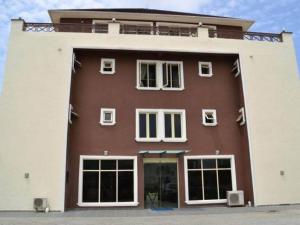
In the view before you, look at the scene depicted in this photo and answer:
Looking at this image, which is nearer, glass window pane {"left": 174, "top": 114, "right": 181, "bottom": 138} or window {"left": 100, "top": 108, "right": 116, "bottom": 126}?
window {"left": 100, "top": 108, "right": 116, "bottom": 126}

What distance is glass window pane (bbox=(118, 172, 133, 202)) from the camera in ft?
60.3

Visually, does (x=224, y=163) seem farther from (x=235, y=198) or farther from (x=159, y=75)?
(x=159, y=75)

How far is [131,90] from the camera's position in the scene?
19828 mm

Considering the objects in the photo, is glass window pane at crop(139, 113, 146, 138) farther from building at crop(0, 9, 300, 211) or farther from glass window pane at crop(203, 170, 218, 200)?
A: glass window pane at crop(203, 170, 218, 200)

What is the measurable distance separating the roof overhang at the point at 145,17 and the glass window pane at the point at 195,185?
419 inches

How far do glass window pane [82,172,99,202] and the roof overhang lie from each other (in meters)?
10.6

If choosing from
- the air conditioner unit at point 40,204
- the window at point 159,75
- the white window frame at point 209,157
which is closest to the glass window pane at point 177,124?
the white window frame at point 209,157

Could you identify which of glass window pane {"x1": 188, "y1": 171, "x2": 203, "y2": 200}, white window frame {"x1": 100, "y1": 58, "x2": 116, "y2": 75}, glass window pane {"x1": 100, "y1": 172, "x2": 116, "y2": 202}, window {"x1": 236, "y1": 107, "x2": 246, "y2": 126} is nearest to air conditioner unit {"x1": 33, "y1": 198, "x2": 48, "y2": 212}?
glass window pane {"x1": 100, "y1": 172, "x2": 116, "y2": 202}

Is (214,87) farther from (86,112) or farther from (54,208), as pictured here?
(54,208)

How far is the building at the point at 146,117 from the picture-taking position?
17.8 meters

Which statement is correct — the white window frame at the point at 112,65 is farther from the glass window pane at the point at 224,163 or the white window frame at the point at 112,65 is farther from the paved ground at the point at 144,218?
the glass window pane at the point at 224,163

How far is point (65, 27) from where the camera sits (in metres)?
20.2

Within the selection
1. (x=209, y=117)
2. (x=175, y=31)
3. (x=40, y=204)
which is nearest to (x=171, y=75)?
(x=175, y=31)

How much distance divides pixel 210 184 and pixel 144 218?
5.92 meters
